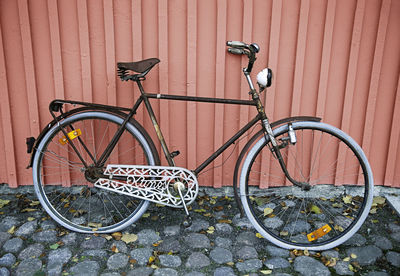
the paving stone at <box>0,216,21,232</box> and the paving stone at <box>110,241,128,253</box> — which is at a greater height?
the paving stone at <box>0,216,21,232</box>

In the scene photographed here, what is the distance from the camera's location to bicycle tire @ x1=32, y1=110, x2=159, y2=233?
10.3ft

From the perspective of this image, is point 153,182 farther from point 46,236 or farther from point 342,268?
point 342,268

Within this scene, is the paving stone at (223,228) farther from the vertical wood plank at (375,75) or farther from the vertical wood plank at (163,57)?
the vertical wood plank at (375,75)

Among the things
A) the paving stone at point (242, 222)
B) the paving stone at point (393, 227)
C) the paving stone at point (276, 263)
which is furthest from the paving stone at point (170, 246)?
the paving stone at point (393, 227)

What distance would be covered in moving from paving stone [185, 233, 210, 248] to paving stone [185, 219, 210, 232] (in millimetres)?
78

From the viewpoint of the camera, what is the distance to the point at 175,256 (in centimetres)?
286

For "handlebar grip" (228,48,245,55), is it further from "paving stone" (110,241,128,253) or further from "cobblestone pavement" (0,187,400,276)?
"paving stone" (110,241,128,253)

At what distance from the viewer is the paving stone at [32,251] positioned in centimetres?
283

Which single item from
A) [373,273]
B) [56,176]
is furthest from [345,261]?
[56,176]

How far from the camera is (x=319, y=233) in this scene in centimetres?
300

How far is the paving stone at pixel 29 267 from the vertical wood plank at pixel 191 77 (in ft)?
5.31

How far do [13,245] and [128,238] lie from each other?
0.92m

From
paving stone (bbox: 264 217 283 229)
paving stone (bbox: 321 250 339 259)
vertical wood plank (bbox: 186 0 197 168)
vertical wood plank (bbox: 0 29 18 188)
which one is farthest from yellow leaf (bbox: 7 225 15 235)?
paving stone (bbox: 321 250 339 259)

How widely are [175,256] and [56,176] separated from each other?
1.62m
